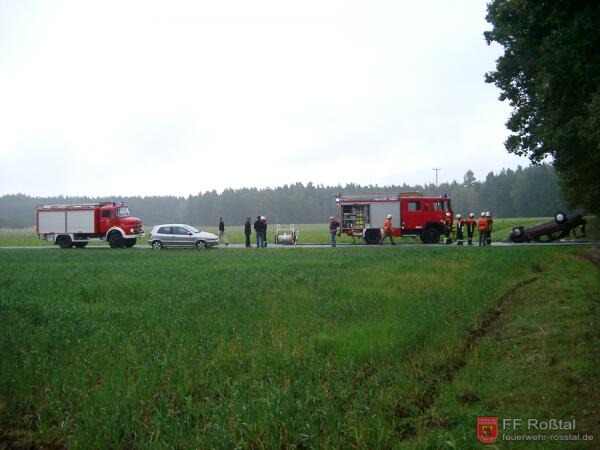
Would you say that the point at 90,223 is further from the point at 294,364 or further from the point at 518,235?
the point at 294,364

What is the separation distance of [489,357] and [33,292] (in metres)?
9.65

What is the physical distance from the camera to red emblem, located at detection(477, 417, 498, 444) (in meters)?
4.19

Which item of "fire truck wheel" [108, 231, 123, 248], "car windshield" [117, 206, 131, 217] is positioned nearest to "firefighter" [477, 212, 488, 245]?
"fire truck wheel" [108, 231, 123, 248]

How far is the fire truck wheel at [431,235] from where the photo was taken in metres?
30.6

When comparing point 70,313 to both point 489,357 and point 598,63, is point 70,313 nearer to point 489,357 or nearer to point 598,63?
point 489,357

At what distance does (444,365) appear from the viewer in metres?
6.01

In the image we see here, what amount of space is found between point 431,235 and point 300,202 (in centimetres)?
9368

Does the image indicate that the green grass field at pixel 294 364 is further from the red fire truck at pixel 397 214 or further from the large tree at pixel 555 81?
the red fire truck at pixel 397 214

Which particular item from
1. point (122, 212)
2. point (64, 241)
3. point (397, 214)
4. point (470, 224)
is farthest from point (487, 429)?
point (64, 241)

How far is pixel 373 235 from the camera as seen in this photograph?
104 ft

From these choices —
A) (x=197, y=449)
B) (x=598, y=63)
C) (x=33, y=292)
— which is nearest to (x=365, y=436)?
(x=197, y=449)

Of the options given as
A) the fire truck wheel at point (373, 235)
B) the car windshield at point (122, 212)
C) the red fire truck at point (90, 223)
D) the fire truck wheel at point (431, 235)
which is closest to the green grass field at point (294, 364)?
the fire truck wheel at point (431, 235)

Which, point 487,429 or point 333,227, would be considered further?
point 333,227

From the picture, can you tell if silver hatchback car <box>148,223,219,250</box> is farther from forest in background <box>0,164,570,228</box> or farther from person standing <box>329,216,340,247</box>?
forest in background <box>0,164,570,228</box>
